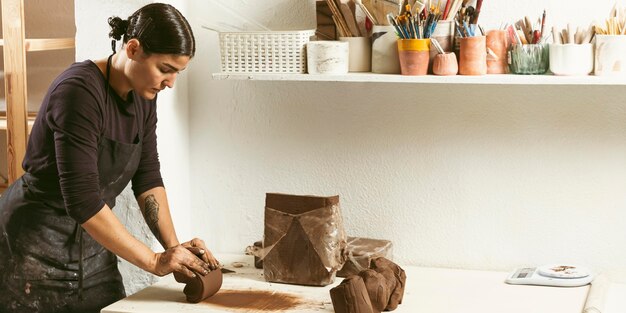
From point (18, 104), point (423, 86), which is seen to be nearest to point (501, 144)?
point (423, 86)

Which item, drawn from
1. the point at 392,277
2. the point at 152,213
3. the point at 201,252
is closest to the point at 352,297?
the point at 392,277

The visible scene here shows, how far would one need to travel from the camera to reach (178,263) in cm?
244

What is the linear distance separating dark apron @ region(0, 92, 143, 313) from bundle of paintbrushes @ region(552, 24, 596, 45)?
1.24 m

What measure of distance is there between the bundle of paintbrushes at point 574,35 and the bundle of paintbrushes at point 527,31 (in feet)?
0.13

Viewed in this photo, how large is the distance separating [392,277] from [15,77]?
5.20 ft

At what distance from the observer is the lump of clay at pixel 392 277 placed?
243 centimetres

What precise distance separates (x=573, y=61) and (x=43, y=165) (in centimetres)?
151

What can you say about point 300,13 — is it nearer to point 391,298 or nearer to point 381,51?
point 381,51

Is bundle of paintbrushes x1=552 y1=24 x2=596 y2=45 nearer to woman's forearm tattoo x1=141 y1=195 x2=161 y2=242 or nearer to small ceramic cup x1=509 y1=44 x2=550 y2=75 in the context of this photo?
small ceramic cup x1=509 y1=44 x2=550 y2=75

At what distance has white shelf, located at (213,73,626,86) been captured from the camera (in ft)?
8.21

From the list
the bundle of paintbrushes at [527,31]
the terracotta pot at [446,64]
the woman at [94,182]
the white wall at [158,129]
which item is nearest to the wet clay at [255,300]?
the woman at [94,182]

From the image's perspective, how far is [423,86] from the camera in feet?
9.36

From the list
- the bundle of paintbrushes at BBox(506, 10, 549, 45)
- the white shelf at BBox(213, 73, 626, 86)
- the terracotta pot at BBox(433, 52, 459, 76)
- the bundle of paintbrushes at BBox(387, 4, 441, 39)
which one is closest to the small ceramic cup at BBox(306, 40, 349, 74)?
the white shelf at BBox(213, 73, 626, 86)

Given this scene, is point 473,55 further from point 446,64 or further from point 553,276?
point 553,276
